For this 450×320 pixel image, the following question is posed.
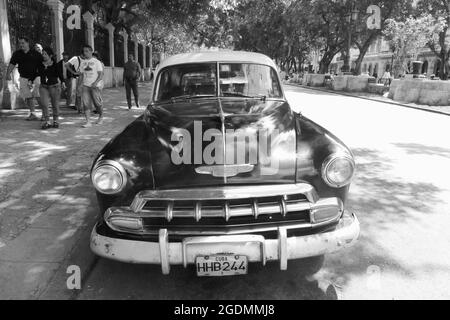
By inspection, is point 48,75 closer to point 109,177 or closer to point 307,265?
point 109,177

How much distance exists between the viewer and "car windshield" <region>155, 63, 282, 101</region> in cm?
414

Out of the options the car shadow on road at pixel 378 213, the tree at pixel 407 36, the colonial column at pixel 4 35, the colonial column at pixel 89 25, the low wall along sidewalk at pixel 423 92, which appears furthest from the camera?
the tree at pixel 407 36

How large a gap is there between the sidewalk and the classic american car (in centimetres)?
74

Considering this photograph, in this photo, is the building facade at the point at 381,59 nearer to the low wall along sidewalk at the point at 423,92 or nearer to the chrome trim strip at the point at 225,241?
the low wall along sidewalk at the point at 423,92

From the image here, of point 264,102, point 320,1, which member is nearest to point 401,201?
point 264,102

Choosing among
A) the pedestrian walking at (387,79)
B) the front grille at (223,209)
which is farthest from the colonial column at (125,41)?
the front grille at (223,209)

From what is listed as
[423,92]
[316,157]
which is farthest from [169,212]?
[423,92]

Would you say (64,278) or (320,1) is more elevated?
(320,1)

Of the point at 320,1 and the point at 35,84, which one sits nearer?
the point at 35,84

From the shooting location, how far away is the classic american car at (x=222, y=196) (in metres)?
2.56

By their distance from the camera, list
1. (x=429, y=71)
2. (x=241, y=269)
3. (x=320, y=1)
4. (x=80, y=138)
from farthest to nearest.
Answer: (x=429, y=71)
(x=320, y=1)
(x=80, y=138)
(x=241, y=269)

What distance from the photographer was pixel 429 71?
4906 cm
